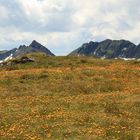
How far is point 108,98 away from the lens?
44594mm

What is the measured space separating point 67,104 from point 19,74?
75.1ft

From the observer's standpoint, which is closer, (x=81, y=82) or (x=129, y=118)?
(x=129, y=118)

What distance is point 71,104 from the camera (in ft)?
137

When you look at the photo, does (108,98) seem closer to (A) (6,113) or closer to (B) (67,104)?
(B) (67,104)

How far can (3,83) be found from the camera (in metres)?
57.5

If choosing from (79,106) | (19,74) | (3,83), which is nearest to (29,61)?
(19,74)

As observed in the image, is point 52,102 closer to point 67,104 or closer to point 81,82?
point 67,104

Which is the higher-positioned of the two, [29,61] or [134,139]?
[29,61]

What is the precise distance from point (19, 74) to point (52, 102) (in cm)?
2123

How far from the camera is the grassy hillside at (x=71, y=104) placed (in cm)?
3053

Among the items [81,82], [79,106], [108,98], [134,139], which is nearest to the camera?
[134,139]

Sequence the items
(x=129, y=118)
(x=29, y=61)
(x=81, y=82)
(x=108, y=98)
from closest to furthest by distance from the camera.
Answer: (x=129, y=118) < (x=108, y=98) < (x=81, y=82) < (x=29, y=61)

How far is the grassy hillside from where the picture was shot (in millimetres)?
30531

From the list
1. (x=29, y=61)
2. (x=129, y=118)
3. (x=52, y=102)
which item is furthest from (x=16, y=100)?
(x=29, y=61)
